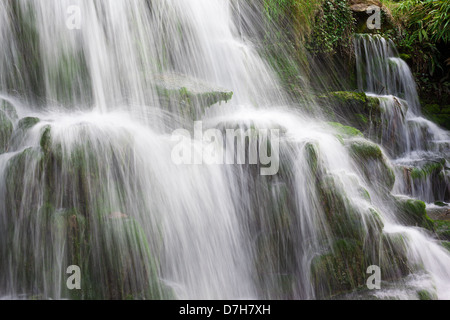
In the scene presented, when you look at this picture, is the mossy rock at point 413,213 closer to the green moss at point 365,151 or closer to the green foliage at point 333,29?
the green moss at point 365,151

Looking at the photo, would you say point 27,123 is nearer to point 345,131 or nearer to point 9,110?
point 9,110

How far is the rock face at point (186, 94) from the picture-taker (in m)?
5.09

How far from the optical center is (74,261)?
3432 mm

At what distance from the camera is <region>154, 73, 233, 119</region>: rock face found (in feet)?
16.7

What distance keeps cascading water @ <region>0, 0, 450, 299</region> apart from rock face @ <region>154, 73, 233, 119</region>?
0.7 inches

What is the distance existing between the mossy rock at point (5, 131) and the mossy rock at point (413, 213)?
4.64 meters

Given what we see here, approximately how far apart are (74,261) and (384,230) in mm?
3308

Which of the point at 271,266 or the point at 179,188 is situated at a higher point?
the point at 179,188

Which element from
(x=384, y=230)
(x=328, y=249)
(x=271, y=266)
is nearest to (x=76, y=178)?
(x=271, y=266)

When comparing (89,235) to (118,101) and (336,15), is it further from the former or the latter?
(336,15)

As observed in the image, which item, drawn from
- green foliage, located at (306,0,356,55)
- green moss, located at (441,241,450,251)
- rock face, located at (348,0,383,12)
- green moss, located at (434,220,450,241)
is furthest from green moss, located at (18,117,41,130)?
rock face, located at (348,0,383,12)

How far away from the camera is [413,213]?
521cm

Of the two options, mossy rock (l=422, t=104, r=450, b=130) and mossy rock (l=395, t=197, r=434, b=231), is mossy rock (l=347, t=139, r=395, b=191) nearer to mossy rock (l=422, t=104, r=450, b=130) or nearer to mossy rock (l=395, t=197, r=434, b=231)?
mossy rock (l=395, t=197, r=434, b=231)

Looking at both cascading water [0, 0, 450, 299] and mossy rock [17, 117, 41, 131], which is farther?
mossy rock [17, 117, 41, 131]
